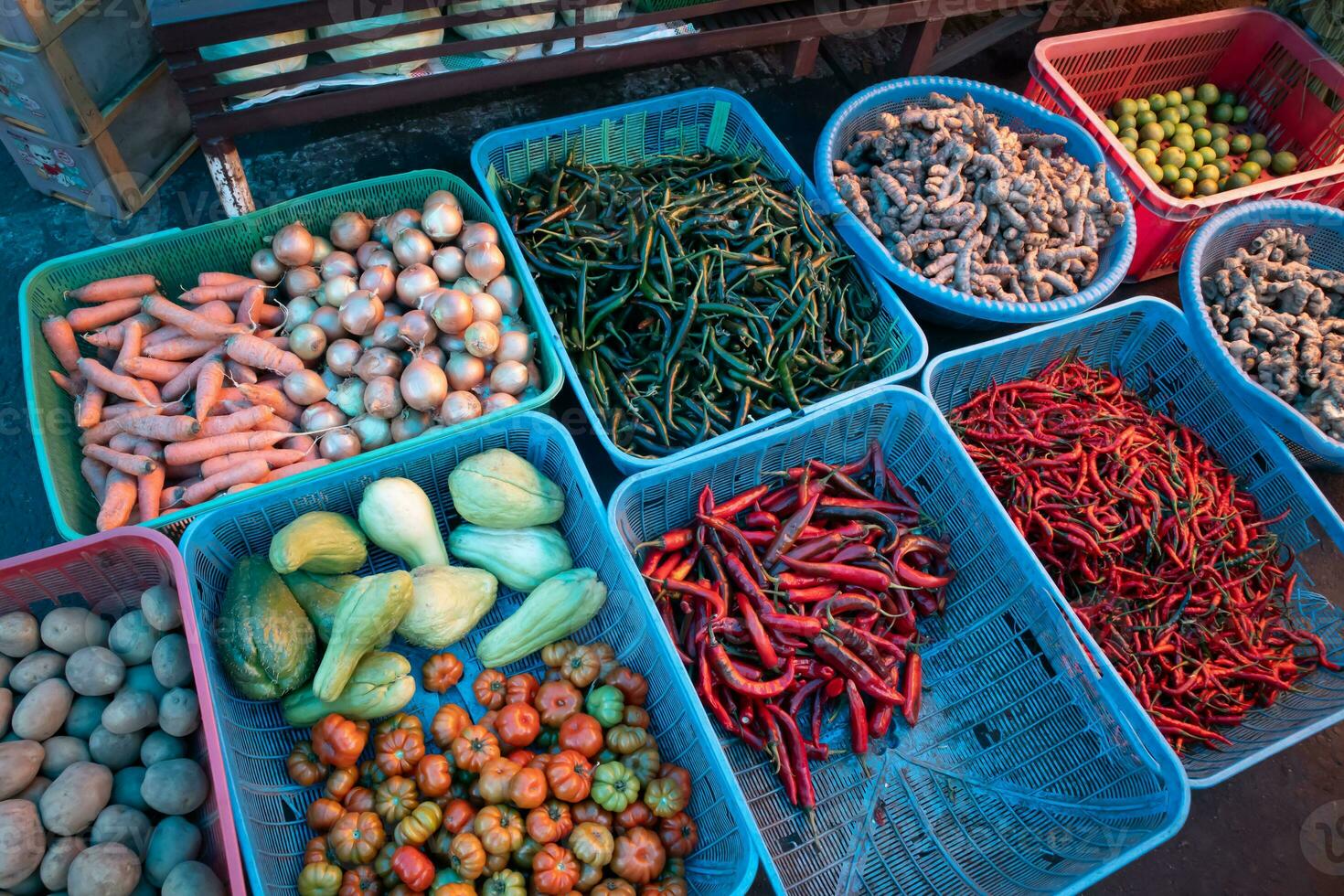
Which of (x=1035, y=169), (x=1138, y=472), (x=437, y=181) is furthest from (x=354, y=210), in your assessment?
(x=1138, y=472)

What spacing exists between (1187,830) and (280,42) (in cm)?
440

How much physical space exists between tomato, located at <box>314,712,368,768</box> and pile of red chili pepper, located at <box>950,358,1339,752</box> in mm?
2330

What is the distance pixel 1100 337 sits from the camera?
11.9 feet

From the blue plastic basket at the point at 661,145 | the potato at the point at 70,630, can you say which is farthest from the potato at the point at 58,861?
the blue plastic basket at the point at 661,145

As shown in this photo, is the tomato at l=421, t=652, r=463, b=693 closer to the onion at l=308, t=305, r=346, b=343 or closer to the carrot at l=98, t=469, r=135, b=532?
the carrot at l=98, t=469, r=135, b=532

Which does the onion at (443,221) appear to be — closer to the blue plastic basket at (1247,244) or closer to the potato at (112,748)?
the potato at (112,748)

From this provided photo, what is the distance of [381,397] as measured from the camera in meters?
2.86

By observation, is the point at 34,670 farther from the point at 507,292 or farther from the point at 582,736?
the point at 507,292

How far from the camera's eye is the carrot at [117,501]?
2.55m

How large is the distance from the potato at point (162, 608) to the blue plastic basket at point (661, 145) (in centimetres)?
148

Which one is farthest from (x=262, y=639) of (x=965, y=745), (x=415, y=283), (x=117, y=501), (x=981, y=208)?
(x=981, y=208)

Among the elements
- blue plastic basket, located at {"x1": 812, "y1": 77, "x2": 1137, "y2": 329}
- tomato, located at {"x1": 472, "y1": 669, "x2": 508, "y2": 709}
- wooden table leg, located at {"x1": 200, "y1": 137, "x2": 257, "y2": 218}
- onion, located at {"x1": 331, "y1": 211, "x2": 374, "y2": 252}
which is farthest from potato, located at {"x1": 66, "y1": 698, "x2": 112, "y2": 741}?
blue plastic basket, located at {"x1": 812, "y1": 77, "x2": 1137, "y2": 329}

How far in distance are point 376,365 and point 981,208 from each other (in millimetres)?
2622

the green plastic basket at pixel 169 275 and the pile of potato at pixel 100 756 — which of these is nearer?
the pile of potato at pixel 100 756
